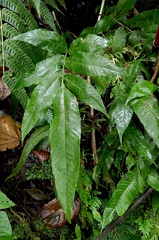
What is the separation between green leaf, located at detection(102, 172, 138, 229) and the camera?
144cm

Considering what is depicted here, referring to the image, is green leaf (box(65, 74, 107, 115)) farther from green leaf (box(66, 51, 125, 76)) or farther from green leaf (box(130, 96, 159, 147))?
green leaf (box(130, 96, 159, 147))

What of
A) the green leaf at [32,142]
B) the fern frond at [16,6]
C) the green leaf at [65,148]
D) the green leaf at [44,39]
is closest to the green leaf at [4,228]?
the green leaf at [32,142]

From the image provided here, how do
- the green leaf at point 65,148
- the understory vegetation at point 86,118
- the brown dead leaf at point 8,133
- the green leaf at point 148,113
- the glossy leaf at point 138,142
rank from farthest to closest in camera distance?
1. the brown dead leaf at point 8,133
2. the glossy leaf at point 138,142
3. the green leaf at point 148,113
4. the understory vegetation at point 86,118
5. the green leaf at point 65,148

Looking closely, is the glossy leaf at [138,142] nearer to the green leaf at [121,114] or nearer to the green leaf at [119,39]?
the green leaf at [121,114]

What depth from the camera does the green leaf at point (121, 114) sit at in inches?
51.5

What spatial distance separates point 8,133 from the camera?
167 centimetres

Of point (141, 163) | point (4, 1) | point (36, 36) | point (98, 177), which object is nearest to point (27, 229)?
point (98, 177)

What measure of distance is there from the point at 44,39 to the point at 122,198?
752 mm

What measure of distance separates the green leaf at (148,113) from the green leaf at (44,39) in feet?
1.19

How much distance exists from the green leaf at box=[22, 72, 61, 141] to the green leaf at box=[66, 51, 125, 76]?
4.1 inches

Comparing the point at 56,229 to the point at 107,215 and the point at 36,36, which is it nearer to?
the point at 107,215

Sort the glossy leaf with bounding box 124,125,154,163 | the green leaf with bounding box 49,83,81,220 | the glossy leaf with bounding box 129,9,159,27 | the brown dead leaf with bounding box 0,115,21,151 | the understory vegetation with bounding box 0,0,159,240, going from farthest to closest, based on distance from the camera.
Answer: the brown dead leaf with bounding box 0,115,21,151, the glossy leaf with bounding box 129,9,159,27, the glossy leaf with bounding box 124,125,154,163, the understory vegetation with bounding box 0,0,159,240, the green leaf with bounding box 49,83,81,220

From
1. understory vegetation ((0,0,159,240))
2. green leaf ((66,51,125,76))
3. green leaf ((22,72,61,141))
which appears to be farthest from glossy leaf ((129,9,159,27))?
green leaf ((22,72,61,141))

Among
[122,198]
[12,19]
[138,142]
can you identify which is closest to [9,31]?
[12,19]
